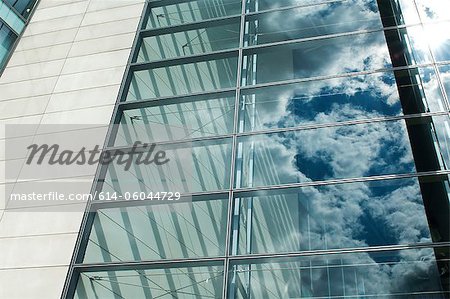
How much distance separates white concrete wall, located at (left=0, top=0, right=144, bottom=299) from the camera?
9.69 metres

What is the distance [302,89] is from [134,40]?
5.03 m

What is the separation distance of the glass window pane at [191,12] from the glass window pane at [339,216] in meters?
5.96

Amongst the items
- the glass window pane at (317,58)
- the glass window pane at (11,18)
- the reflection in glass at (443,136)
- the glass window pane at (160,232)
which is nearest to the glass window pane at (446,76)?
the reflection in glass at (443,136)

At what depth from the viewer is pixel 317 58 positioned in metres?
11.6

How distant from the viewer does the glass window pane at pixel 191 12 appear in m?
13.4

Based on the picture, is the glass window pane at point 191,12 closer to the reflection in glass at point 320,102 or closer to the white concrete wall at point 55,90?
the white concrete wall at point 55,90

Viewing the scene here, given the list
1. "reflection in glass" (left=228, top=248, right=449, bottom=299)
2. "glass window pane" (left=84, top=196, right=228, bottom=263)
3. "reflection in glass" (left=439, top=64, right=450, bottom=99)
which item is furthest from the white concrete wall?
"reflection in glass" (left=439, top=64, right=450, bottom=99)

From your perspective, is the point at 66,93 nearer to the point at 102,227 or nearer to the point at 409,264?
the point at 102,227

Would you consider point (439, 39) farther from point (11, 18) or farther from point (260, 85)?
point (11, 18)

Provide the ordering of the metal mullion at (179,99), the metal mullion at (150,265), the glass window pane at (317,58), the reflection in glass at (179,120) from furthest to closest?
the metal mullion at (179,99), the glass window pane at (317,58), the reflection in glass at (179,120), the metal mullion at (150,265)

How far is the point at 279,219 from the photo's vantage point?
8.99 meters

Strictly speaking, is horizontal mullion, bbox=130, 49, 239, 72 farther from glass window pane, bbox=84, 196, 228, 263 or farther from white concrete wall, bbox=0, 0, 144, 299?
glass window pane, bbox=84, 196, 228, 263

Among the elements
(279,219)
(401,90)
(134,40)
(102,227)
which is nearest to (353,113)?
(401,90)

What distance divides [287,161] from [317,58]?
297 cm
